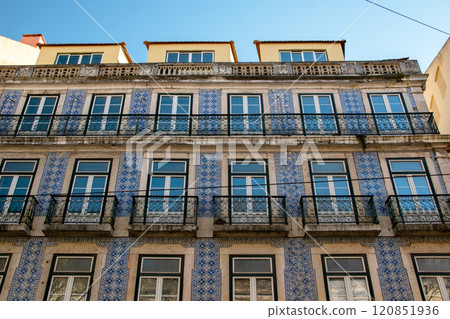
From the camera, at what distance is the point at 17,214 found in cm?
1025

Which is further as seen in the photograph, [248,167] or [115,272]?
[248,167]

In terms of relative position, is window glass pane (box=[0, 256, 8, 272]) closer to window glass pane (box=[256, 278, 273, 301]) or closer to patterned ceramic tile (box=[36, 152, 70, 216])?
patterned ceramic tile (box=[36, 152, 70, 216])

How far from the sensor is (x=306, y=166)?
36.5 ft

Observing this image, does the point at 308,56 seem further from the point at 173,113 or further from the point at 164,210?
the point at 164,210

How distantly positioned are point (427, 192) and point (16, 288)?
32.9 feet

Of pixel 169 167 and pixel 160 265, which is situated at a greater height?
pixel 169 167

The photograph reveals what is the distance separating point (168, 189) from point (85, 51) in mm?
6883

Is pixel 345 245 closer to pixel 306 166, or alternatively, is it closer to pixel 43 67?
pixel 306 166

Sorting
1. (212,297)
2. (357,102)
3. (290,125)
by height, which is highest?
(357,102)

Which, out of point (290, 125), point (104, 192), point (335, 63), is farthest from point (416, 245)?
point (104, 192)

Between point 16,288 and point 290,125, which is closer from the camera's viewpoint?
point 16,288

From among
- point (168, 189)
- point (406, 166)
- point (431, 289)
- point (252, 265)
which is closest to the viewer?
point (431, 289)

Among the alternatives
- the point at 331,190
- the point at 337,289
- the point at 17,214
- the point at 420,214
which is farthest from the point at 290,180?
the point at 17,214

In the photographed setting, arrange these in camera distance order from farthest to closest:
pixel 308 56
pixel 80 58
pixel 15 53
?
1. pixel 15 53
2. pixel 80 58
3. pixel 308 56
